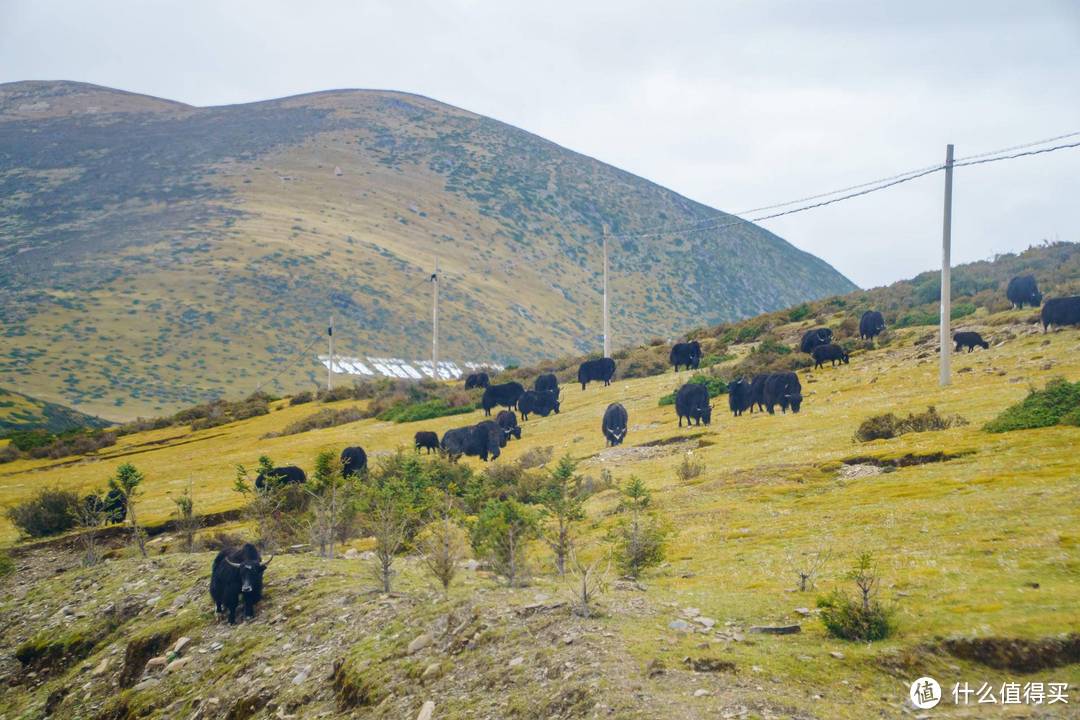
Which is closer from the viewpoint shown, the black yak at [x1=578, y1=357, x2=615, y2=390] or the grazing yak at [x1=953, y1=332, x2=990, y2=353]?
the grazing yak at [x1=953, y1=332, x2=990, y2=353]

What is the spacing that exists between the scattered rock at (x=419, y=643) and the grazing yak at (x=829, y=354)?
34.1 m

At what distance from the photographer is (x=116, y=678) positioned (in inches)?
759

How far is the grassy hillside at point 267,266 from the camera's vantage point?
9800cm

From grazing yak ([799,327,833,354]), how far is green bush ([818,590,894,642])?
121 ft

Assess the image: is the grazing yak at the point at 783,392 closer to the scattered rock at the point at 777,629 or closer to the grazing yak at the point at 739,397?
the grazing yak at the point at 739,397

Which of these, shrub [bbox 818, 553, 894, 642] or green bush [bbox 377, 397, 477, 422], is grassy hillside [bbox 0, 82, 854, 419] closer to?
green bush [bbox 377, 397, 477, 422]

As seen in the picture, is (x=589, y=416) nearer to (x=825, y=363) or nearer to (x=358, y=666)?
(x=825, y=363)

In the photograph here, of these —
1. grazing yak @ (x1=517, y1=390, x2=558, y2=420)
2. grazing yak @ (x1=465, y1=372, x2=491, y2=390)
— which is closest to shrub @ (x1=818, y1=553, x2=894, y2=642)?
grazing yak @ (x1=517, y1=390, x2=558, y2=420)

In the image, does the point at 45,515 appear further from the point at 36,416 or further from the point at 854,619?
the point at 36,416

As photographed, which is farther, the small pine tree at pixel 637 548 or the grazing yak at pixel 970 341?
the grazing yak at pixel 970 341

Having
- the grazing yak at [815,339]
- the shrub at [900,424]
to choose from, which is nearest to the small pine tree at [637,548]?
the shrub at [900,424]

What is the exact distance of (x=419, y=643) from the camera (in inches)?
595

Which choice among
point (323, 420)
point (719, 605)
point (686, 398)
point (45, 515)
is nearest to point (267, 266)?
point (323, 420)
